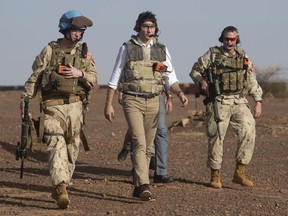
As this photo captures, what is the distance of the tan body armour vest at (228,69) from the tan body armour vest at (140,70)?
1.21m

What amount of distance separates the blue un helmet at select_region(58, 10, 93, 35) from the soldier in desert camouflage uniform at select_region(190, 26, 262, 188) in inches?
81.1

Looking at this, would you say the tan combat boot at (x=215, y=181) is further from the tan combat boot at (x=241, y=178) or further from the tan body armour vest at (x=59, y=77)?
the tan body armour vest at (x=59, y=77)

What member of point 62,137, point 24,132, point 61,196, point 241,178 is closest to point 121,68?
point 62,137

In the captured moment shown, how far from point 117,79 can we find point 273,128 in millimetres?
11283

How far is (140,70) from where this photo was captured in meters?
10.4

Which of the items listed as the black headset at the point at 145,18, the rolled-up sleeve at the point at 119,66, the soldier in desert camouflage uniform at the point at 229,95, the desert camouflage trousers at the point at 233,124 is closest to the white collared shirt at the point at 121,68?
the rolled-up sleeve at the point at 119,66

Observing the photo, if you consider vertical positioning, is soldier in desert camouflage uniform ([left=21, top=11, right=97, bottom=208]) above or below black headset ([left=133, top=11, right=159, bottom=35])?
below

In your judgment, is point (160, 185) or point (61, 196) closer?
point (61, 196)

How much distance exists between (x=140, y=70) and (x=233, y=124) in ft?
5.84

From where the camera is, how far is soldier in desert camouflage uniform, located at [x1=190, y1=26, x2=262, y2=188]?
11453 millimetres

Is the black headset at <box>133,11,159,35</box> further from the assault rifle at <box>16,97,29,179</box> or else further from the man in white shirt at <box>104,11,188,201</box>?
the assault rifle at <box>16,97,29,179</box>

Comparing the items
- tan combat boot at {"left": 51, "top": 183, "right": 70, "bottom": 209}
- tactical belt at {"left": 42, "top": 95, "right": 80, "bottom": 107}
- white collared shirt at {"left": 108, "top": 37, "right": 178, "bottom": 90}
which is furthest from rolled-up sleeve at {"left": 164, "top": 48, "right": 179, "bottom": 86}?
tan combat boot at {"left": 51, "top": 183, "right": 70, "bottom": 209}

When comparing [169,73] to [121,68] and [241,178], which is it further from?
[241,178]

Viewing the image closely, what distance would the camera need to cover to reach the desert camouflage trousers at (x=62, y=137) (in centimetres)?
969
